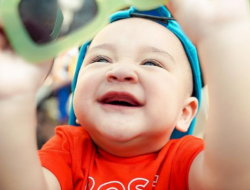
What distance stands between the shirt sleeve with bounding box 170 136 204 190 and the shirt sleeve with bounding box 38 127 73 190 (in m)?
0.18

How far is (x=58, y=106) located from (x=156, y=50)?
75cm

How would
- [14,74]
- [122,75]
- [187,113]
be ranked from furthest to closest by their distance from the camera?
[187,113]
[122,75]
[14,74]

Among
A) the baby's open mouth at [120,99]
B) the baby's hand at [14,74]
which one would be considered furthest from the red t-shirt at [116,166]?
the baby's hand at [14,74]

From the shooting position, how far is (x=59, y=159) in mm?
642

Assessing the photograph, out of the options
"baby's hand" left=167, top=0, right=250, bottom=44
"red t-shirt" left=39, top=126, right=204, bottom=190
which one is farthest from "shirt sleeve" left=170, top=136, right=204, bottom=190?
"baby's hand" left=167, top=0, right=250, bottom=44

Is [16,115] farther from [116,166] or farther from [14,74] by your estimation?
[116,166]

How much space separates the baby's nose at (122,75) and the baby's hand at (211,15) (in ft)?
0.56

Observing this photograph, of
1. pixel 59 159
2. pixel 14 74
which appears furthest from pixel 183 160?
pixel 14 74

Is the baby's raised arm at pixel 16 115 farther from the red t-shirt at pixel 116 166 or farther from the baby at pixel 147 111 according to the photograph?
the red t-shirt at pixel 116 166

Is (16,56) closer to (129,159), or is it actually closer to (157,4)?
(157,4)

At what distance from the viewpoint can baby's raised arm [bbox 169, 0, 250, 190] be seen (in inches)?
17.0

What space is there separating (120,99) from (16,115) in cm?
21

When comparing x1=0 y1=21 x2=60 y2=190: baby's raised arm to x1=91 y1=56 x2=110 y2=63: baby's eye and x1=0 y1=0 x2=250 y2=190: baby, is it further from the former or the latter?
x1=91 y1=56 x2=110 y2=63: baby's eye

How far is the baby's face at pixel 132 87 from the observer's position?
0.59 metres
